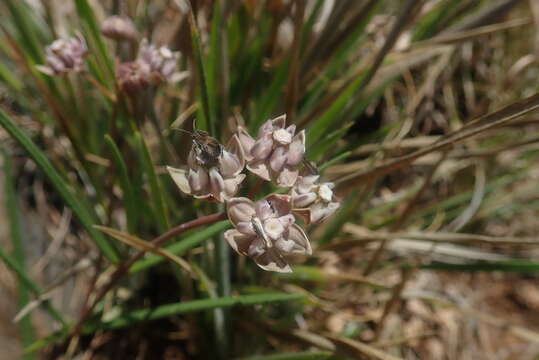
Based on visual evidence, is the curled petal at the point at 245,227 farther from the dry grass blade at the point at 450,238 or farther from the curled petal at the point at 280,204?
the dry grass blade at the point at 450,238

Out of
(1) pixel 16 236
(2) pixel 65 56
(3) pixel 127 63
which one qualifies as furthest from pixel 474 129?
(1) pixel 16 236

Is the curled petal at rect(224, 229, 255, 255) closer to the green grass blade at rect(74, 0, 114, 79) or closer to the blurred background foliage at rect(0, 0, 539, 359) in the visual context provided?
the blurred background foliage at rect(0, 0, 539, 359)

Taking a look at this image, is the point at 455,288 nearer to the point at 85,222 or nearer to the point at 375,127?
the point at 375,127

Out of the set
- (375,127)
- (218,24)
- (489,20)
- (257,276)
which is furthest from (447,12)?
(257,276)

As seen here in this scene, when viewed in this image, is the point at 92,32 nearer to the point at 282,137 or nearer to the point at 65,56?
the point at 65,56

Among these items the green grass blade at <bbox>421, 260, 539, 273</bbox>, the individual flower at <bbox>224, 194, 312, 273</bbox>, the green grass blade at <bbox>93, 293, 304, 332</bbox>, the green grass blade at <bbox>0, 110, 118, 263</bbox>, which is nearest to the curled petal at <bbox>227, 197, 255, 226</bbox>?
the individual flower at <bbox>224, 194, 312, 273</bbox>

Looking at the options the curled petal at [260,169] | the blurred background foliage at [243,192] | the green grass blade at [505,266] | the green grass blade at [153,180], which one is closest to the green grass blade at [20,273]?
the blurred background foliage at [243,192]

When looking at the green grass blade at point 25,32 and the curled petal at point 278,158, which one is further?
the green grass blade at point 25,32
